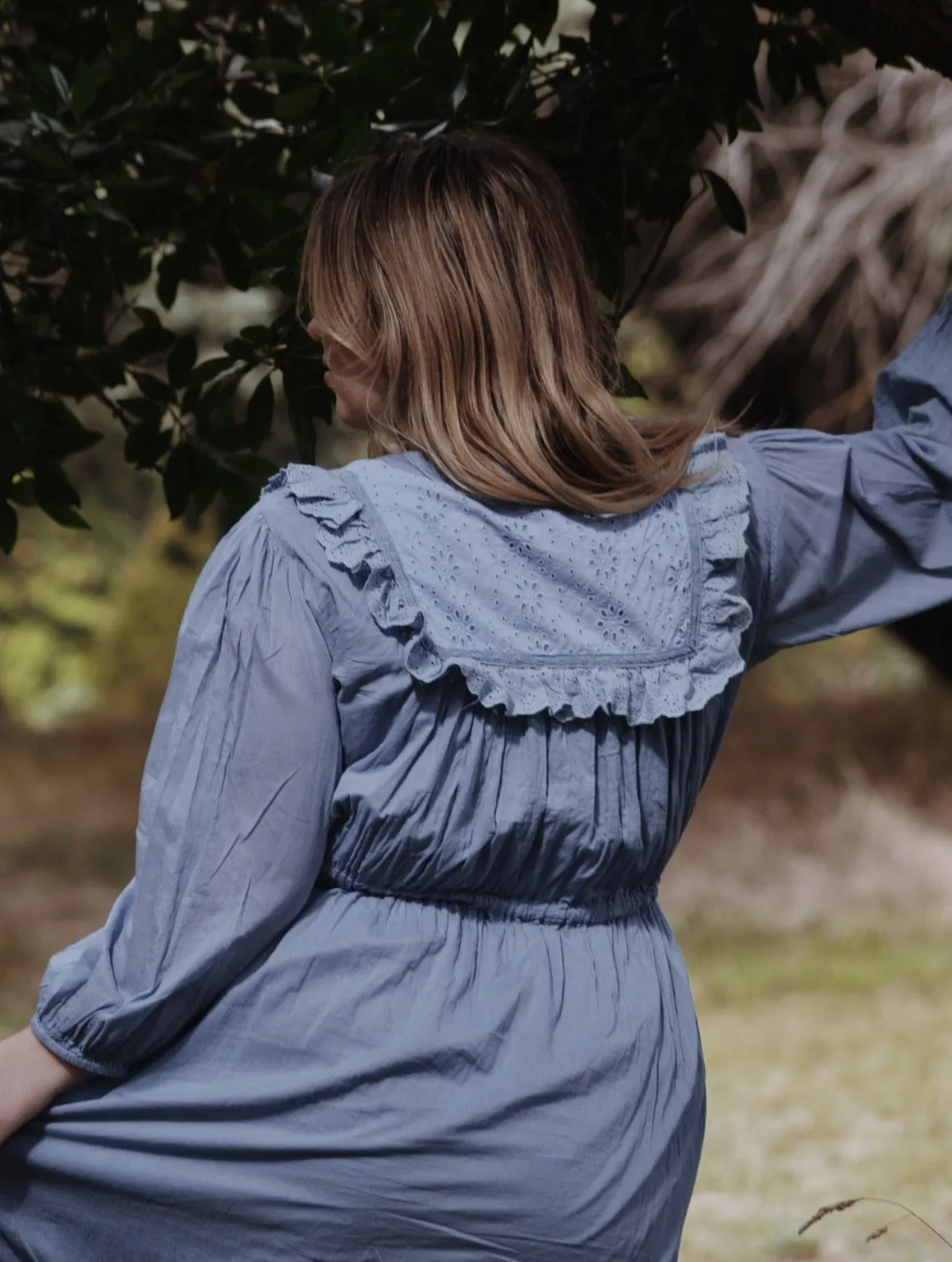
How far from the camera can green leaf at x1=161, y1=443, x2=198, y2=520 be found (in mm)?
2459

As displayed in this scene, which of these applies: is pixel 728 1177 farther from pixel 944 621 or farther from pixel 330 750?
pixel 330 750

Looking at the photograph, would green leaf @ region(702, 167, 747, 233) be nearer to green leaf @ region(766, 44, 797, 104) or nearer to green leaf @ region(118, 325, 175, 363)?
green leaf @ region(766, 44, 797, 104)

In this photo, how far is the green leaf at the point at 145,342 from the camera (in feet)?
8.29

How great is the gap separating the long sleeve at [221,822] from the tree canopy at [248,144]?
769 mm

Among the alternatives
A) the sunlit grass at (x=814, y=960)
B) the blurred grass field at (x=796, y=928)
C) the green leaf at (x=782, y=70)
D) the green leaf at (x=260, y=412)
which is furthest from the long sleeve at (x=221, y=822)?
the sunlit grass at (x=814, y=960)

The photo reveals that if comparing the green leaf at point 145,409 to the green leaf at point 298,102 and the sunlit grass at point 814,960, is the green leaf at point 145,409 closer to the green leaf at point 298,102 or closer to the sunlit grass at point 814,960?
the green leaf at point 298,102

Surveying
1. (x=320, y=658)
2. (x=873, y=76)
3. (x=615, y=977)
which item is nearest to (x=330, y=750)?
(x=320, y=658)

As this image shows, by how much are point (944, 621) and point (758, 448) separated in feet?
16.8

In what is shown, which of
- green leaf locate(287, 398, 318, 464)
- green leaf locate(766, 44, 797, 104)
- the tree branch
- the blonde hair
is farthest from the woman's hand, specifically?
green leaf locate(766, 44, 797, 104)

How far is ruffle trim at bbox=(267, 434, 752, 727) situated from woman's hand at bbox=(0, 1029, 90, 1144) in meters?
0.46

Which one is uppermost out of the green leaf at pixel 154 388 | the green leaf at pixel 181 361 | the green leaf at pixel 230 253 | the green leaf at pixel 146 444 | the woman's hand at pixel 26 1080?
the green leaf at pixel 230 253

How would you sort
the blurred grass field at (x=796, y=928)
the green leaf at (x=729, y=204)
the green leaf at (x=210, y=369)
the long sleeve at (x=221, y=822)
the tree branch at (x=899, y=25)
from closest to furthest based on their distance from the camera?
the long sleeve at (x=221, y=822) → the tree branch at (x=899, y=25) → the green leaf at (x=210, y=369) → the green leaf at (x=729, y=204) → the blurred grass field at (x=796, y=928)

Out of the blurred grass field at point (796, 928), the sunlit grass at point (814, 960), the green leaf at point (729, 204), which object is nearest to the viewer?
the green leaf at point (729, 204)

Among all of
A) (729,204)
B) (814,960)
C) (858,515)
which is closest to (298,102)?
(729,204)
